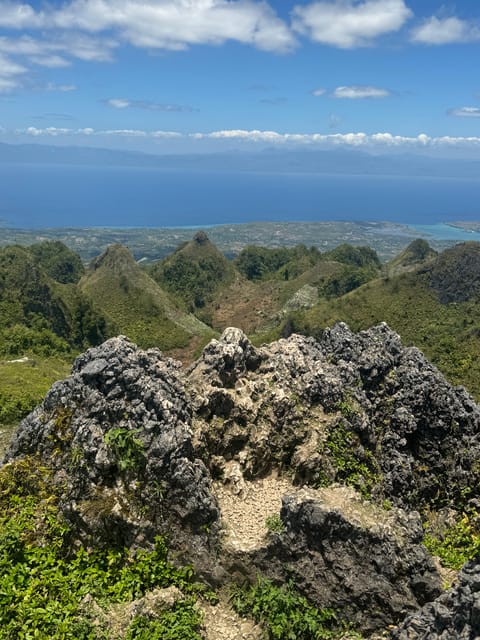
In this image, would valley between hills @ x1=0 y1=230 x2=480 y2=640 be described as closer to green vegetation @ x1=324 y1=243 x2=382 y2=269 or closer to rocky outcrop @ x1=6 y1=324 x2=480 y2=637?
rocky outcrop @ x1=6 y1=324 x2=480 y2=637

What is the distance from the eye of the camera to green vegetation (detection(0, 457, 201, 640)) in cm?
960

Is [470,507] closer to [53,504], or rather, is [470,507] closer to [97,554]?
[97,554]

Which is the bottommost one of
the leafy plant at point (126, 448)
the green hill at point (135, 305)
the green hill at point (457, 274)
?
the green hill at point (135, 305)

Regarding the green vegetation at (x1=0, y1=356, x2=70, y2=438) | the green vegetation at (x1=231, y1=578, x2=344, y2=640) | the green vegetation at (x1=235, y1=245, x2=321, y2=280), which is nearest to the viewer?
the green vegetation at (x1=231, y1=578, x2=344, y2=640)

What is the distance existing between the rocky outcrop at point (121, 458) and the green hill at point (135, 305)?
4853 cm

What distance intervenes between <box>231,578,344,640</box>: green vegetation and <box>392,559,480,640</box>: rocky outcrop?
1.61 m

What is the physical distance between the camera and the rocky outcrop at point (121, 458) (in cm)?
1115

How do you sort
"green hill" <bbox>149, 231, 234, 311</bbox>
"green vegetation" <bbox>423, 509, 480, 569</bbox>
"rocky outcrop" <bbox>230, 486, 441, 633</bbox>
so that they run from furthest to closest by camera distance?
"green hill" <bbox>149, 231, 234, 311</bbox>
"green vegetation" <bbox>423, 509, 480, 569</bbox>
"rocky outcrop" <bbox>230, 486, 441, 633</bbox>

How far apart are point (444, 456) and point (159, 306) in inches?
2300

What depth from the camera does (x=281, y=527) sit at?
1136cm

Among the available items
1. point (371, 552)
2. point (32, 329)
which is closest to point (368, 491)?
point (371, 552)

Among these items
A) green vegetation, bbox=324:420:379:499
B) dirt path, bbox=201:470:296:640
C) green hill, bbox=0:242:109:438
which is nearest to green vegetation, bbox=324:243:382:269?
green hill, bbox=0:242:109:438

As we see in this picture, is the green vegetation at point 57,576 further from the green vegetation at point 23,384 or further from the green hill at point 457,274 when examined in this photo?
the green hill at point 457,274

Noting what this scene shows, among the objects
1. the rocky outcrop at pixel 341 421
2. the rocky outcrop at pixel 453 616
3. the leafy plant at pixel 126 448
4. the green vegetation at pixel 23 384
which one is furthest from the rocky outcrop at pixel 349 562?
the green vegetation at pixel 23 384
